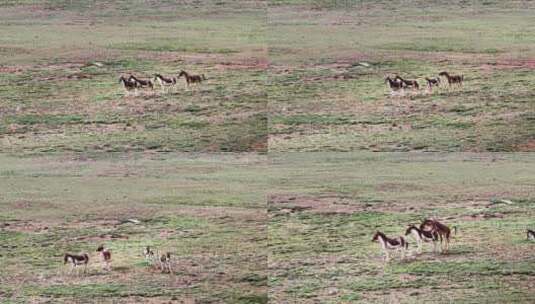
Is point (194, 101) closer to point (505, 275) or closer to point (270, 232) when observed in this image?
point (270, 232)

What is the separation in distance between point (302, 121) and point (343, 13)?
373 mm

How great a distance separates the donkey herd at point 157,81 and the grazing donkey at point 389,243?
0.73 metres

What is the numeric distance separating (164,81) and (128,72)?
0.38 feet

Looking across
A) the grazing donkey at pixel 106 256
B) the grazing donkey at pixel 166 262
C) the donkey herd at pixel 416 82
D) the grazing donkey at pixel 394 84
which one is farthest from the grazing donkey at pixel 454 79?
the grazing donkey at pixel 106 256

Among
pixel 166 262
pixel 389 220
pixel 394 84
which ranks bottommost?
pixel 166 262

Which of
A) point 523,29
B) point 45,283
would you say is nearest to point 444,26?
point 523,29

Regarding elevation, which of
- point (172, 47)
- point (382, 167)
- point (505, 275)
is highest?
point (172, 47)

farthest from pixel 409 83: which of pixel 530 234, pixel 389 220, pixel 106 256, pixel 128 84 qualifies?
pixel 106 256

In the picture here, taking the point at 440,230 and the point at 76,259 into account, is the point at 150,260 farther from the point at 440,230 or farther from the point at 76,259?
the point at 440,230

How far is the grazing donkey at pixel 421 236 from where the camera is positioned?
3.27 m

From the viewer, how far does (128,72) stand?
338 centimetres

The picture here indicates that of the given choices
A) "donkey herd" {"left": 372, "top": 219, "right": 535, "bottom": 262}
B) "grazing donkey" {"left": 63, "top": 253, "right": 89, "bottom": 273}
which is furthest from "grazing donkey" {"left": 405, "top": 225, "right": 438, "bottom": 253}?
"grazing donkey" {"left": 63, "top": 253, "right": 89, "bottom": 273}

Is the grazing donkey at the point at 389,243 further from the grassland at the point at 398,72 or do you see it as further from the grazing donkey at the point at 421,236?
the grassland at the point at 398,72

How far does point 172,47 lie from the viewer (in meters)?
3.41
